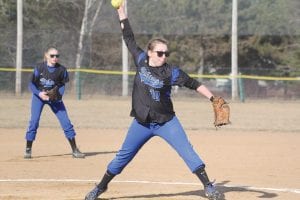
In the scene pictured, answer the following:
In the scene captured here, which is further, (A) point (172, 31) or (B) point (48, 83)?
(A) point (172, 31)

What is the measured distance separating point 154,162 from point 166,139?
371cm

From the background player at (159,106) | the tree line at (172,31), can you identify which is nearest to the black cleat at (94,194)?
the background player at (159,106)

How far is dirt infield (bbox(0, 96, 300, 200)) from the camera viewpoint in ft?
26.3

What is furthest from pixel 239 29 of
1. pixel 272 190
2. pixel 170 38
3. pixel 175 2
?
pixel 272 190

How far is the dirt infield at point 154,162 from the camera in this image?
8.03m

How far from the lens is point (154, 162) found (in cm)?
1065

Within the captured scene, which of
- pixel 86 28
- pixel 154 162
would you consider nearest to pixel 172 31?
pixel 86 28

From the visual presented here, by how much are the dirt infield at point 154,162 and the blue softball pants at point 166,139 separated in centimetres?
77

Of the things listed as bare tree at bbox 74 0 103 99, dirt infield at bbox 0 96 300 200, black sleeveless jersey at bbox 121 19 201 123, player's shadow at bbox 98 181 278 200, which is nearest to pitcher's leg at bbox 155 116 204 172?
black sleeveless jersey at bbox 121 19 201 123

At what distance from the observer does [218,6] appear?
107 ft

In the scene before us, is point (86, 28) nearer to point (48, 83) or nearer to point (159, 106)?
point (48, 83)

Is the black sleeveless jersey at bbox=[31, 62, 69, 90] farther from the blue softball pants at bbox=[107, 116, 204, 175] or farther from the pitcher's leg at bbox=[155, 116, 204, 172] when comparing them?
the pitcher's leg at bbox=[155, 116, 204, 172]

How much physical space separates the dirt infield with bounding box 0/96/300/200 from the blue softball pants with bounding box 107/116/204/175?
2.54 feet

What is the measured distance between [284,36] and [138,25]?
337 inches
